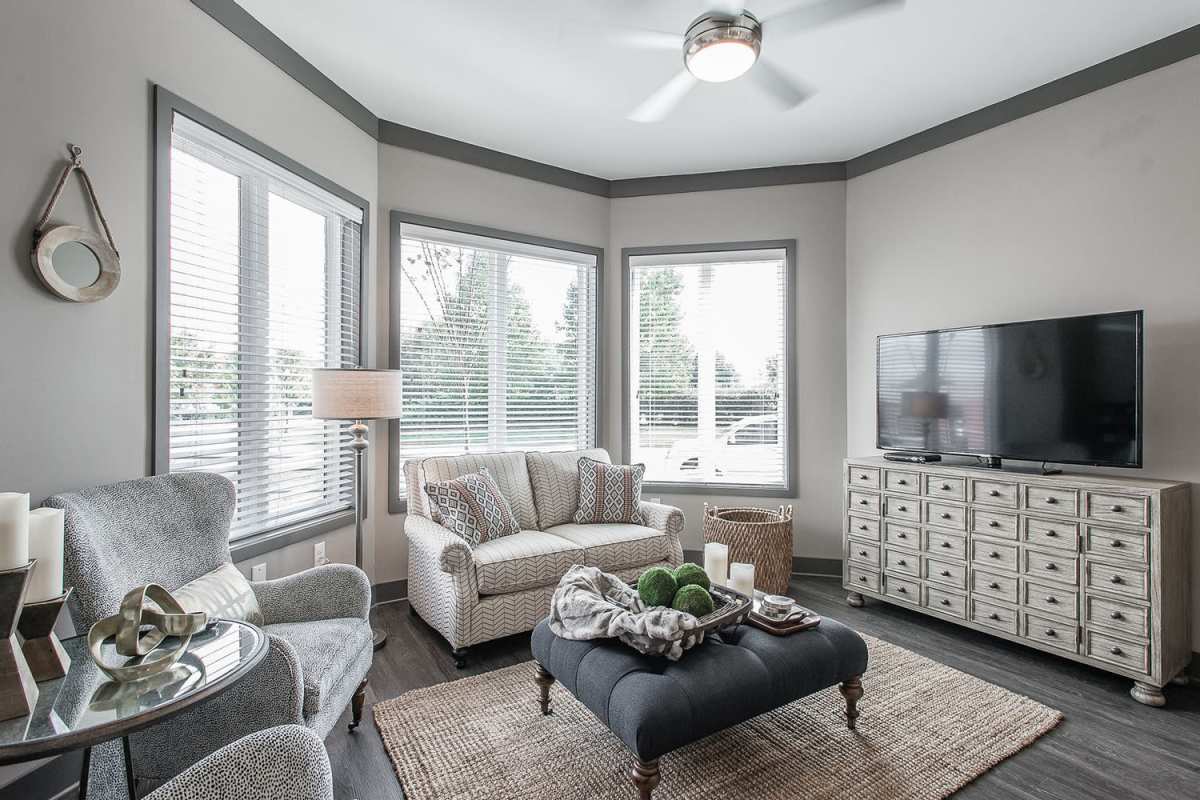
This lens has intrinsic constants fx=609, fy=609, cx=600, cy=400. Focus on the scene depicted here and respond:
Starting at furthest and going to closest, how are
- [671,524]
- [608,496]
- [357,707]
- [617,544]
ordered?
1. [608,496]
2. [671,524]
3. [617,544]
4. [357,707]

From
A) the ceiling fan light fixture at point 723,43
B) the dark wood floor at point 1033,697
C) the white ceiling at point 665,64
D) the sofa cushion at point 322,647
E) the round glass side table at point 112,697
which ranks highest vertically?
the white ceiling at point 665,64

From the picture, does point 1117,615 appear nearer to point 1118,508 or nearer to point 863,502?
point 1118,508

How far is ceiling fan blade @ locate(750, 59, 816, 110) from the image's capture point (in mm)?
2680

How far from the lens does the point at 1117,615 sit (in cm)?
258

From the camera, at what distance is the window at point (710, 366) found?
14.5ft

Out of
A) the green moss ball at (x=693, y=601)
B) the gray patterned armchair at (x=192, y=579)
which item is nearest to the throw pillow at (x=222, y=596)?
the gray patterned armchair at (x=192, y=579)

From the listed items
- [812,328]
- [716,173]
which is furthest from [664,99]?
[812,328]

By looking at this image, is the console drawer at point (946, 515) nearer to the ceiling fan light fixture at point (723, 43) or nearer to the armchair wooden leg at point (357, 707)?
the ceiling fan light fixture at point (723, 43)

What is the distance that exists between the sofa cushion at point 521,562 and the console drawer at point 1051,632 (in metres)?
2.15

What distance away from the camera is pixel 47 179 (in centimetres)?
185

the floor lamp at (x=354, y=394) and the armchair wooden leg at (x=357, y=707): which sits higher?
the floor lamp at (x=354, y=394)

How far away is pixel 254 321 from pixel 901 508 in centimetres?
349

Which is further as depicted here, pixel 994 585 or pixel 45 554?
pixel 994 585

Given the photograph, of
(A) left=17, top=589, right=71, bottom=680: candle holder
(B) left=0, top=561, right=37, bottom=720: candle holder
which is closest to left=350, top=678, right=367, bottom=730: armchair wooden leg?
(A) left=17, top=589, right=71, bottom=680: candle holder
